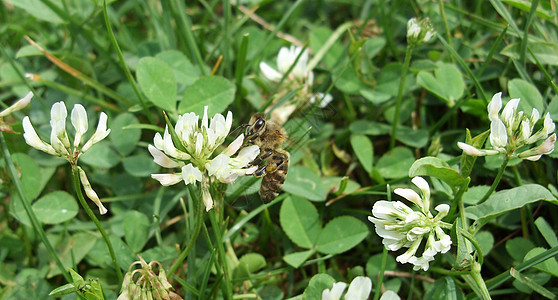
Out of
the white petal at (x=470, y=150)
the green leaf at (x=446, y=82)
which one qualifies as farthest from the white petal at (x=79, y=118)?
the green leaf at (x=446, y=82)

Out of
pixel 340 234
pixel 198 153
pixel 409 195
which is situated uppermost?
pixel 198 153

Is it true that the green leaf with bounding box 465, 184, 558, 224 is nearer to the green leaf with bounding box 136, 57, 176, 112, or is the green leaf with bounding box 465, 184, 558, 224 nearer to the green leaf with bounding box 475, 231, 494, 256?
the green leaf with bounding box 475, 231, 494, 256

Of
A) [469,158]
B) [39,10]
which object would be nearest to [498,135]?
[469,158]

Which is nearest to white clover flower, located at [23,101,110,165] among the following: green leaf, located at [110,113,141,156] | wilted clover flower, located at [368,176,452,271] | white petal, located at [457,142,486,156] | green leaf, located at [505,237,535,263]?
green leaf, located at [110,113,141,156]

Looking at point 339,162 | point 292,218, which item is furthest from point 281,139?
point 339,162

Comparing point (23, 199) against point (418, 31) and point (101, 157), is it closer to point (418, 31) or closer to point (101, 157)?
point (101, 157)

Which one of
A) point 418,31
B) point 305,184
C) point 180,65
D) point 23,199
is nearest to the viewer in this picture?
point 23,199
